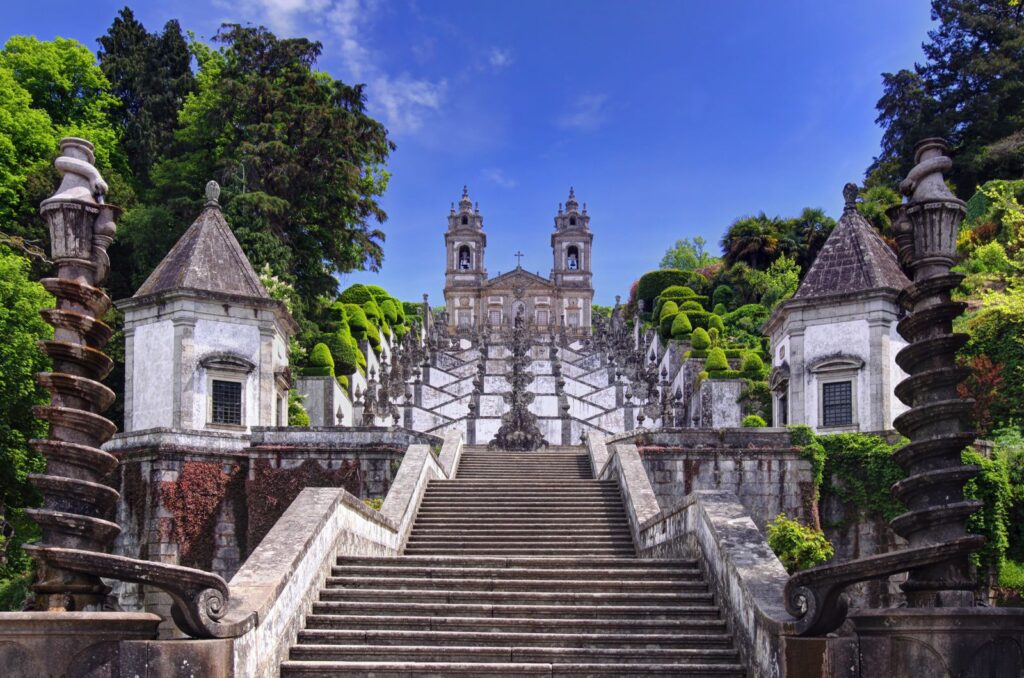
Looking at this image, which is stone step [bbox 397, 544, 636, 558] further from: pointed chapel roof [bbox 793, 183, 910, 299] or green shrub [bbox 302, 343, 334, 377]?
green shrub [bbox 302, 343, 334, 377]

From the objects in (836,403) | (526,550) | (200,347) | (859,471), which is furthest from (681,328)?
(526,550)

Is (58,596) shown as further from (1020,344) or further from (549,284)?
(549,284)

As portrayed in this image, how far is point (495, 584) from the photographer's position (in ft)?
39.3

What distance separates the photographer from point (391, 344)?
2130 inches

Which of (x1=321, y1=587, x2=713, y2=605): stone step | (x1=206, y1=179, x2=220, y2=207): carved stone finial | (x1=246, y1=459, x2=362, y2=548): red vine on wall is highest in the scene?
(x1=206, y1=179, x2=220, y2=207): carved stone finial

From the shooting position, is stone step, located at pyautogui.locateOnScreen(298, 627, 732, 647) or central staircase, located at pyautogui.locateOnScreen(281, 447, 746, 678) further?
stone step, located at pyautogui.locateOnScreen(298, 627, 732, 647)

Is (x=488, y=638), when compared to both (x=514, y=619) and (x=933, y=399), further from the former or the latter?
(x=933, y=399)

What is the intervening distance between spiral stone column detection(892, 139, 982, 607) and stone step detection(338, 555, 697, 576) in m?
4.25

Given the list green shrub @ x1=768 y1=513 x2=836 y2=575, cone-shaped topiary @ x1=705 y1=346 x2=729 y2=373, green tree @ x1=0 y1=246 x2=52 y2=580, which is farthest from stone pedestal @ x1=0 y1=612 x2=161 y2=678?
cone-shaped topiary @ x1=705 y1=346 x2=729 y2=373

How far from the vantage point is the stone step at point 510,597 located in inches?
455

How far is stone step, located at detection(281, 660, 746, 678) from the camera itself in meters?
9.90

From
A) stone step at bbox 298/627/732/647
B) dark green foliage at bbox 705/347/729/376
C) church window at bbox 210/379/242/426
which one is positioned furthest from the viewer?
dark green foliage at bbox 705/347/729/376

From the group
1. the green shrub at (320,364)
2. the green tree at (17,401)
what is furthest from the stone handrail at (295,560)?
the green shrub at (320,364)

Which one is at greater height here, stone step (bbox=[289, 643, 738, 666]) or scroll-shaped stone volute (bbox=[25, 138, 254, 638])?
scroll-shaped stone volute (bbox=[25, 138, 254, 638])
